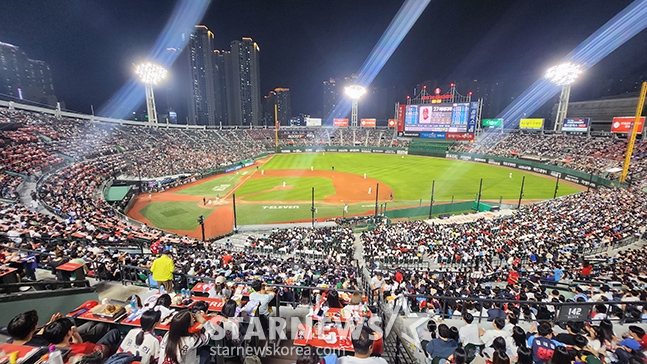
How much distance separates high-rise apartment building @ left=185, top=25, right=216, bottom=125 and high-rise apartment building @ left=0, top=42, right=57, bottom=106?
57.6 metres

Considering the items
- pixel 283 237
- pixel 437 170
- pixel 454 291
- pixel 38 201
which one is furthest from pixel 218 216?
pixel 437 170

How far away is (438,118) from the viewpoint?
7556 cm

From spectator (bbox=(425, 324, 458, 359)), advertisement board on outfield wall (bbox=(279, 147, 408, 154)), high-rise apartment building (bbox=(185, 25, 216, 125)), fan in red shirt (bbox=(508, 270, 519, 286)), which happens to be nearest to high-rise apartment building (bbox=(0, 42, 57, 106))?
high-rise apartment building (bbox=(185, 25, 216, 125))

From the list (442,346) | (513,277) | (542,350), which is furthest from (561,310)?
(513,277)

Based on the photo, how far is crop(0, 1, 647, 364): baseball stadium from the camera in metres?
4.99

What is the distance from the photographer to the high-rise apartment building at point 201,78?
501 feet

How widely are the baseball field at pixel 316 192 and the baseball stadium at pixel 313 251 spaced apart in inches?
15.0

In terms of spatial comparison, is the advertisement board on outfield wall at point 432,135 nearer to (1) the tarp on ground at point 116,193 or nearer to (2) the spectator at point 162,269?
(1) the tarp on ground at point 116,193

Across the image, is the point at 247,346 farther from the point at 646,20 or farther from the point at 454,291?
the point at 646,20

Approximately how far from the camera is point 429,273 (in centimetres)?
1254

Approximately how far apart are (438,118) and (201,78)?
13264 centimetres

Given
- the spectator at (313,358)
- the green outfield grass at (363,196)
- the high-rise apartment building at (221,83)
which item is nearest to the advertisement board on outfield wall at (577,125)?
the green outfield grass at (363,196)

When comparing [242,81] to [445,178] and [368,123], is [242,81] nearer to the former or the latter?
[368,123]

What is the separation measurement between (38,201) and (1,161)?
10620 mm
